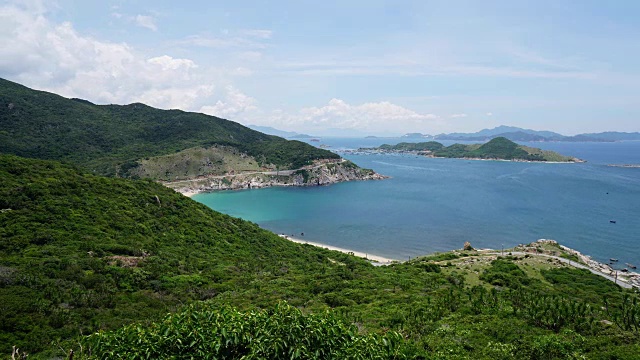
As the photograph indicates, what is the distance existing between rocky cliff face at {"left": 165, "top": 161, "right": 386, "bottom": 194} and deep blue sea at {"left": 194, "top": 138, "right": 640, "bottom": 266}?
283 inches

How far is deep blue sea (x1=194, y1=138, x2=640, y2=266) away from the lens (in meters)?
67.9

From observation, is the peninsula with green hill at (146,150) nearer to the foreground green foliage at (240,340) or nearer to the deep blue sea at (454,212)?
the deep blue sea at (454,212)

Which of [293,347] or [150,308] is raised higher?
[293,347]

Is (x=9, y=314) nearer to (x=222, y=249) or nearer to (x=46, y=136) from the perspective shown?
(x=222, y=249)

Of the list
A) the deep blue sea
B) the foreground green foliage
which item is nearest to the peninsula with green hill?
the deep blue sea

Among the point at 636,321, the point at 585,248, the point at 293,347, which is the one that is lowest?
the point at 585,248

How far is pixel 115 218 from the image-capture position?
35719 mm

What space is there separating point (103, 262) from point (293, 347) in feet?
76.3

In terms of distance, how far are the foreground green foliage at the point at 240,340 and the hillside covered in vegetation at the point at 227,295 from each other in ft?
0.12

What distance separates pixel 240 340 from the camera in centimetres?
886

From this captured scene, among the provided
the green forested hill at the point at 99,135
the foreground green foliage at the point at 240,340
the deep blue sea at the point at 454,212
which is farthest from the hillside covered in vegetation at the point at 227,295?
the green forested hill at the point at 99,135

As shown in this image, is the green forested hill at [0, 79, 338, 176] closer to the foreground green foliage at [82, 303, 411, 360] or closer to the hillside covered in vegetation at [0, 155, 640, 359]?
the hillside covered in vegetation at [0, 155, 640, 359]

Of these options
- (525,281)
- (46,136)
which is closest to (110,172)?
(46,136)

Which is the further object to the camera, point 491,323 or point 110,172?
point 110,172
